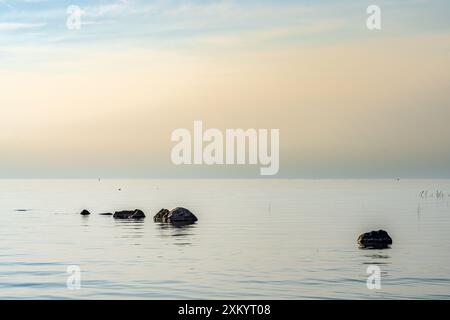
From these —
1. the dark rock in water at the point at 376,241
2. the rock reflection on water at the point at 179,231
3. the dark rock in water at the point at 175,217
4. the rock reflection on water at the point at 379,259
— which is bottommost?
the rock reflection on water at the point at 379,259

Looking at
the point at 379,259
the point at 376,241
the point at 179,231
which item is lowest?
the point at 379,259

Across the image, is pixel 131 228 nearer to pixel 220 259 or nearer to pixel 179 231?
pixel 179 231

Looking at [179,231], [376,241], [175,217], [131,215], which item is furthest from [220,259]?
[131,215]

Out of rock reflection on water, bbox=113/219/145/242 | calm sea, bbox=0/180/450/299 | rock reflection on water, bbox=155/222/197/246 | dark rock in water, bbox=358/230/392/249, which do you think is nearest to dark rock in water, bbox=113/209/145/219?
rock reflection on water, bbox=113/219/145/242

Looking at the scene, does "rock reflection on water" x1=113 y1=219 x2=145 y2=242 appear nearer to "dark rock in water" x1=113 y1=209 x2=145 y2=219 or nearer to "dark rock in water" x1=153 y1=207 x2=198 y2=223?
"dark rock in water" x1=113 y1=209 x2=145 y2=219

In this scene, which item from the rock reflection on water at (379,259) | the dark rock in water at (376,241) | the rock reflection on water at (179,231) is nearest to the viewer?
the rock reflection on water at (379,259)

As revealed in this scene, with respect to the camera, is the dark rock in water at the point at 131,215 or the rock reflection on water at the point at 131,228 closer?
the rock reflection on water at the point at 131,228

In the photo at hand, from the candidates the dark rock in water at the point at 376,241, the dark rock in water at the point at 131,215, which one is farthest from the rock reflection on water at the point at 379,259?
the dark rock in water at the point at 131,215

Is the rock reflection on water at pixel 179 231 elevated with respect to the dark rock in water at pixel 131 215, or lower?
lower

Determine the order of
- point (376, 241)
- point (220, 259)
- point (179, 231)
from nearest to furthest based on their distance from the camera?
1. point (220, 259)
2. point (376, 241)
3. point (179, 231)

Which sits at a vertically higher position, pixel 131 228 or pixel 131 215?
pixel 131 215

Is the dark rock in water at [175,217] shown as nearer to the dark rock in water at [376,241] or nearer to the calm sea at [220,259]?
the calm sea at [220,259]
